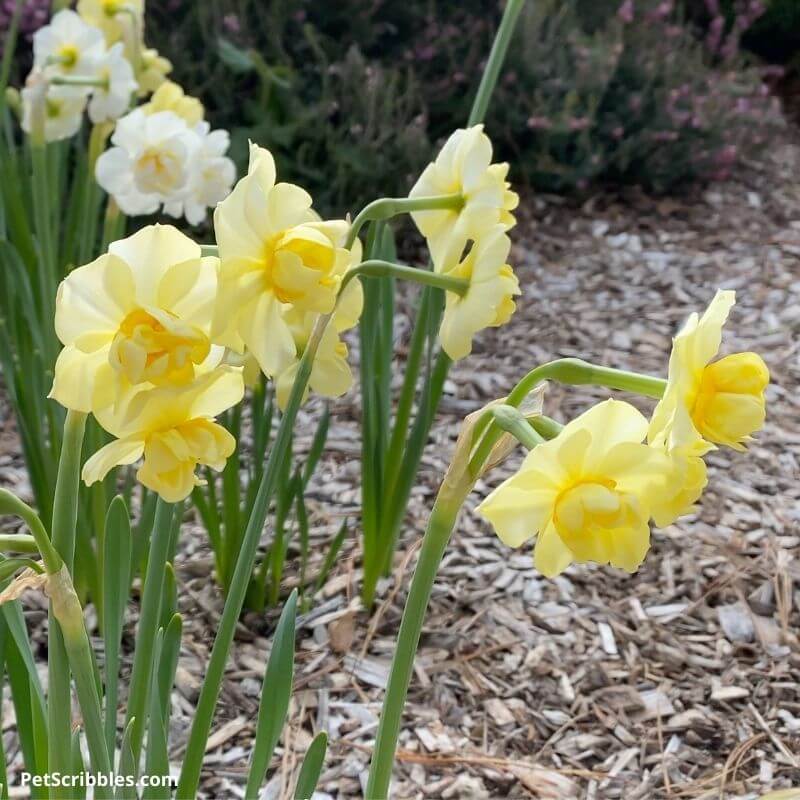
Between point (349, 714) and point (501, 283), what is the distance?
90cm

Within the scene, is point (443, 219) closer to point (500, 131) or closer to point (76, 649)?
point (76, 649)

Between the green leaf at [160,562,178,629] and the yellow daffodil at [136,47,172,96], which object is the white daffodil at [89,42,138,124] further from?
the green leaf at [160,562,178,629]

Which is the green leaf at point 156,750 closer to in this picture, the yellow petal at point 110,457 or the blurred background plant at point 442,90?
the yellow petal at point 110,457

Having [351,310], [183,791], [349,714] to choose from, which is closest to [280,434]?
[351,310]

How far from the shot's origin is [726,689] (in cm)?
139

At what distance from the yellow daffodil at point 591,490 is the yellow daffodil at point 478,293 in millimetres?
107

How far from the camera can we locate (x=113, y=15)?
1570mm

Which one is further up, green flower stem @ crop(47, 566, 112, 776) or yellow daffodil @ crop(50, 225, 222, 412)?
yellow daffodil @ crop(50, 225, 222, 412)

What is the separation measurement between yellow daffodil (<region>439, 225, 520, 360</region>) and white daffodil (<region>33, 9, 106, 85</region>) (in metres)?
1.07

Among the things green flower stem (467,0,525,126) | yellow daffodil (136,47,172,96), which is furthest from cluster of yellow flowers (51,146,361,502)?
yellow daffodil (136,47,172,96)

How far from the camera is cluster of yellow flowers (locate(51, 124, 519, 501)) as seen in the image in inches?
21.6

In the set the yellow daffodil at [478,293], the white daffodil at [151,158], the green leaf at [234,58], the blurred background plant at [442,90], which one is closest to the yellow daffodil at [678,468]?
the yellow daffodil at [478,293]

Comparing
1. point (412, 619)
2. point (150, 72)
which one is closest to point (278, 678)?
point (412, 619)

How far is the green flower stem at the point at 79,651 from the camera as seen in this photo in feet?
2.07
